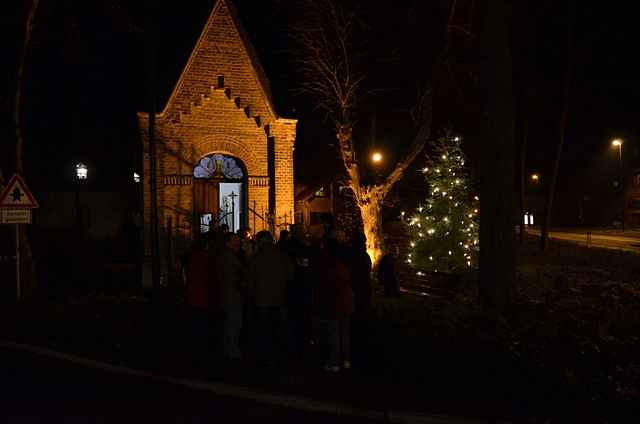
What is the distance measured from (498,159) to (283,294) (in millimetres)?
4495

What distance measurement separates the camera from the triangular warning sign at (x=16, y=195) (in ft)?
40.5

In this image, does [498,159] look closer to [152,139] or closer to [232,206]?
[152,139]

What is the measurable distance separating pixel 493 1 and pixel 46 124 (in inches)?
1111

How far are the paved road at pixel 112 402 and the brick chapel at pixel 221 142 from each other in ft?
31.2

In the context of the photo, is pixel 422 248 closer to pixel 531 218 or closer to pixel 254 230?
pixel 254 230

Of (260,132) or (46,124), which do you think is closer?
(260,132)

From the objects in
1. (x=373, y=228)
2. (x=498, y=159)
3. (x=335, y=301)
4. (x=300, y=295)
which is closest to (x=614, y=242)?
(x=373, y=228)

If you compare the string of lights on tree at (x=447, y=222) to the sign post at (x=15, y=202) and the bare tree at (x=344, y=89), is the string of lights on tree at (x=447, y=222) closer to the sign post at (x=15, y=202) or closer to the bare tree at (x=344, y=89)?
the bare tree at (x=344, y=89)

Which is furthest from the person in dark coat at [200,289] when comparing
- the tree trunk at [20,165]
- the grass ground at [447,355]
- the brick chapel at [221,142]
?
the brick chapel at [221,142]

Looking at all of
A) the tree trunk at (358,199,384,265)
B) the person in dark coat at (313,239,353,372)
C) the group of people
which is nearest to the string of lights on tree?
the tree trunk at (358,199,384,265)

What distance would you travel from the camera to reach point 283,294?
829 centimetres

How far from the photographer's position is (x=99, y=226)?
111 feet

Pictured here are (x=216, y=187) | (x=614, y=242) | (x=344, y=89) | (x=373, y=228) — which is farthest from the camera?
(x=614, y=242)

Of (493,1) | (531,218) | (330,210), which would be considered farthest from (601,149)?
(493,1)
